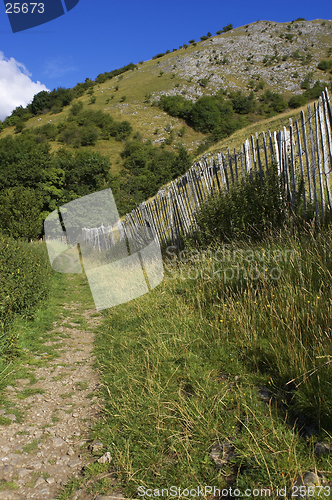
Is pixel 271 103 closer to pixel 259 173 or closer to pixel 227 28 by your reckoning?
pixel 259 173

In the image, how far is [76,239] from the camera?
22203mm

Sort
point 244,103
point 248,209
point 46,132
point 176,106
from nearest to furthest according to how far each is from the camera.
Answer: point 248,209 < point 46,132 < point 244,103 < point 176,106

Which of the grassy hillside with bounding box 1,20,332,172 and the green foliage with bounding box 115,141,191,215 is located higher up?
the grassy hillside with bounding box 1,20,332,172

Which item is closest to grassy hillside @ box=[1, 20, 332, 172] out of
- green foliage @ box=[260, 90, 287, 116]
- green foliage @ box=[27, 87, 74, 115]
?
green foliage @ box=[260, 90, 287, 116]

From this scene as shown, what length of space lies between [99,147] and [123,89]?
38.1 m

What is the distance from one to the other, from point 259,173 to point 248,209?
36.7 inches

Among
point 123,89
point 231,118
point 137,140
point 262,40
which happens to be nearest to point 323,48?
point 262,40

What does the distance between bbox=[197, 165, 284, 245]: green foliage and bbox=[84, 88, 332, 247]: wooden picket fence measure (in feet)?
0.76

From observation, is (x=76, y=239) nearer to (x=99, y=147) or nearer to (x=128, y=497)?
(x=128, y=497)

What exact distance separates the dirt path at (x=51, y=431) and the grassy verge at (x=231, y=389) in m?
0.23

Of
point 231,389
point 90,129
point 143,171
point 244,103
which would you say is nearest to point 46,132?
point 90,129

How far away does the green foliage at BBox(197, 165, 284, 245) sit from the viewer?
475cm

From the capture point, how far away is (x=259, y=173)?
17.7 feet

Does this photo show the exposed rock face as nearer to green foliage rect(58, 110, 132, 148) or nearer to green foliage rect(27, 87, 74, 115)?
green foliage rect(58, 110, 132, 148)
